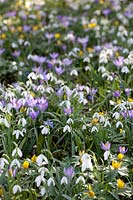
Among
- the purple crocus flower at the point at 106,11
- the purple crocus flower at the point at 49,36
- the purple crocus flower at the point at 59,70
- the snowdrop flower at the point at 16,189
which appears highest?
the purple crocus flower at the point at 106,11

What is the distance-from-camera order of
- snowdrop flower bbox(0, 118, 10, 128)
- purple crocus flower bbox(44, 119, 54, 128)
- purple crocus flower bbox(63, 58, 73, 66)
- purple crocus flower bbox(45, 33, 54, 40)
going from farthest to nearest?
1. purple crocus flower bbox(45, 33, 54, 40)
2. purple crocus flower bbox(63, 58, 73, 66)
3. purple crocus flower bbox(44, 119, 54, 128)
4. snowdrop flower bbox(0, 118, 10, 128)

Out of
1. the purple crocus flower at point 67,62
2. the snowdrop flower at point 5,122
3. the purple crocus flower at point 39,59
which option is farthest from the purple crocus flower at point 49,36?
the snowdrop flower at point 5,122

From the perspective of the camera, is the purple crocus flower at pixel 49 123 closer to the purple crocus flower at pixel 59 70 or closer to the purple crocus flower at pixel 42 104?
the purple crocus flower at pixel 42 104

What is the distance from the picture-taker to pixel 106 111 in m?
3.02

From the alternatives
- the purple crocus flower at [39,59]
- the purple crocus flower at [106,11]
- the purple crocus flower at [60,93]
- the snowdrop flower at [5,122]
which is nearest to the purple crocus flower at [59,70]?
the purple crocus flower at [39,59]

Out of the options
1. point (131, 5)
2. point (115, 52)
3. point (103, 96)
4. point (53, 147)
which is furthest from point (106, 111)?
point (131, 5)

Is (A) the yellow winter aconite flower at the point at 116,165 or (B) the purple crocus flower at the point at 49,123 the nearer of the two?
(A) the yellow winter aconite flower at the point at 116,165

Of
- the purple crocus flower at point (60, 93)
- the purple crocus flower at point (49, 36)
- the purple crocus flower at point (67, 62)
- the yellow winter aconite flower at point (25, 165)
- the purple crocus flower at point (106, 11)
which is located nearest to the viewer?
the yellow winter aconite flower at point (25, 165)

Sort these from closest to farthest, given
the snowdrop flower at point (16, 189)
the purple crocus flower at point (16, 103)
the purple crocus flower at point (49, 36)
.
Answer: the snowdrop flower at point (16, 189) → the purple crocus flower at point (16, 103) → the purple crocus flower at point (49, 36)

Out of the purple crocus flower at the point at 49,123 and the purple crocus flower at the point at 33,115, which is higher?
the purple crocus flower at the point at 33,115

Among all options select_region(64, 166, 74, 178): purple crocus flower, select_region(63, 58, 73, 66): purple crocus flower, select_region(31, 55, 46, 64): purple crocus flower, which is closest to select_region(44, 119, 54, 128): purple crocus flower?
select_region(64, 166, 74, 178): purple crocus flower

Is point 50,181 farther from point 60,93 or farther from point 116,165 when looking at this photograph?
point 60,93

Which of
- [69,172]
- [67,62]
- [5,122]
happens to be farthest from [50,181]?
[67,62]

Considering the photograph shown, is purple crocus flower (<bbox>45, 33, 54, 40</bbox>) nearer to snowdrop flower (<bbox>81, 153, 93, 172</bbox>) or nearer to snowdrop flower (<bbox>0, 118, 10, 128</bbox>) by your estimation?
snowdrop flower (<bbox>0, 118, 10, 128</bbox>)
